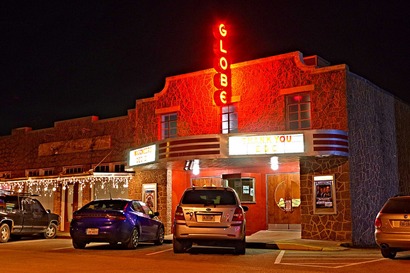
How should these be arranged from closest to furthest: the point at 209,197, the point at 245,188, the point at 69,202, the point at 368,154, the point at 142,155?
the point at 209,197
the point at 368,154
the point at 142,155
the point at 245,188
the point at 69,202

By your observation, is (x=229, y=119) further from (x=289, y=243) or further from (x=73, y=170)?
(x=73, y=170)

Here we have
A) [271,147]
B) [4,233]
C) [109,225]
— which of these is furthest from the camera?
[4,233]

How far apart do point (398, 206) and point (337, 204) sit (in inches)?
226

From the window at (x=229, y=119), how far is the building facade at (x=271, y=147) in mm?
49

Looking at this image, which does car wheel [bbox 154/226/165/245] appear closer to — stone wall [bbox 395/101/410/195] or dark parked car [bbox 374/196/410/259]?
dark parked car [bbox 374/196/410/259]

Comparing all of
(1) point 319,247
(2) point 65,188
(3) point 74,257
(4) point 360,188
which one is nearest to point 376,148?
(4) point 360,188

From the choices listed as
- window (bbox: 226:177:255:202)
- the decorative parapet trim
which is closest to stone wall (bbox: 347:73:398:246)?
the decorative parapet trim

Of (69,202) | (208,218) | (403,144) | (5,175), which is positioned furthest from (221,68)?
(5,175)

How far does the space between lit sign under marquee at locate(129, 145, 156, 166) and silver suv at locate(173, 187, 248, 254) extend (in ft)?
21.8

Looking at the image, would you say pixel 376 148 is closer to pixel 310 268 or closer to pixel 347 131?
pixel 347 131

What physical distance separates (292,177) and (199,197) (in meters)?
8.48

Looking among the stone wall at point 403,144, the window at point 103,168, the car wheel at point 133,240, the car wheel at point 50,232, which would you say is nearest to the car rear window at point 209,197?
the car wheel at point 133,240

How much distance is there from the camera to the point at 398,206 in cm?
1305

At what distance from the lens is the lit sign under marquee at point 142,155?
814 inches
